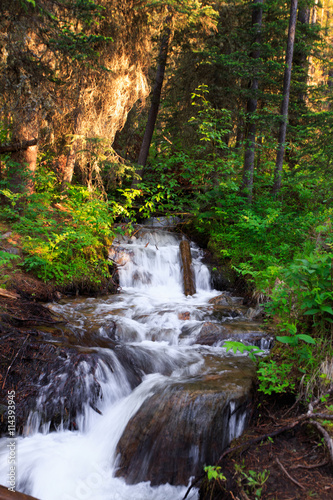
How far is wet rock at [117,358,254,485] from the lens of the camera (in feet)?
10.4

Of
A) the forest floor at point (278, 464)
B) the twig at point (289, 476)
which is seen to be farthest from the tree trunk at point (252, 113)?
the twig at point (289, 476)

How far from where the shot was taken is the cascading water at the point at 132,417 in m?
3.18

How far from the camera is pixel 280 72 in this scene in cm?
1216

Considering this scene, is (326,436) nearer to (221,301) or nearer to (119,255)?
(221,301)

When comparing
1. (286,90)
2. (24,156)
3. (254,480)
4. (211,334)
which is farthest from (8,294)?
(286,90)

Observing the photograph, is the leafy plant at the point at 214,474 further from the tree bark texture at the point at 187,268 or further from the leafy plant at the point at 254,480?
the tree bark texture at the point at 187,268

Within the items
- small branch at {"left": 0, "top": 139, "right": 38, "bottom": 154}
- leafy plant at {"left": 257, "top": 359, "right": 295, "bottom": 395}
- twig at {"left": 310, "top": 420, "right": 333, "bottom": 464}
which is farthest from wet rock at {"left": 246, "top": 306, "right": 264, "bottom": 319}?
small branch at {"left": 0, "top": 139, "right": 38, "bottom": 154}

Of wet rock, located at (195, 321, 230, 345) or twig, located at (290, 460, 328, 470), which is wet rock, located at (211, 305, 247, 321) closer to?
wet rock, located at (195, 321, 230, 345)

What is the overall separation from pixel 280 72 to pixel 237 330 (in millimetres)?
10674

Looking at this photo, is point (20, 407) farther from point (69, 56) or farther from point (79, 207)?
point (69, 56)

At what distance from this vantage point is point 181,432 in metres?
3.30

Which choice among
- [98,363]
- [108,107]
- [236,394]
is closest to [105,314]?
[98,363]

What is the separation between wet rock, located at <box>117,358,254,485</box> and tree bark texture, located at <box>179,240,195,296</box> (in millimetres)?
5097

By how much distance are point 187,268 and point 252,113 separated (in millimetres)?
5198
